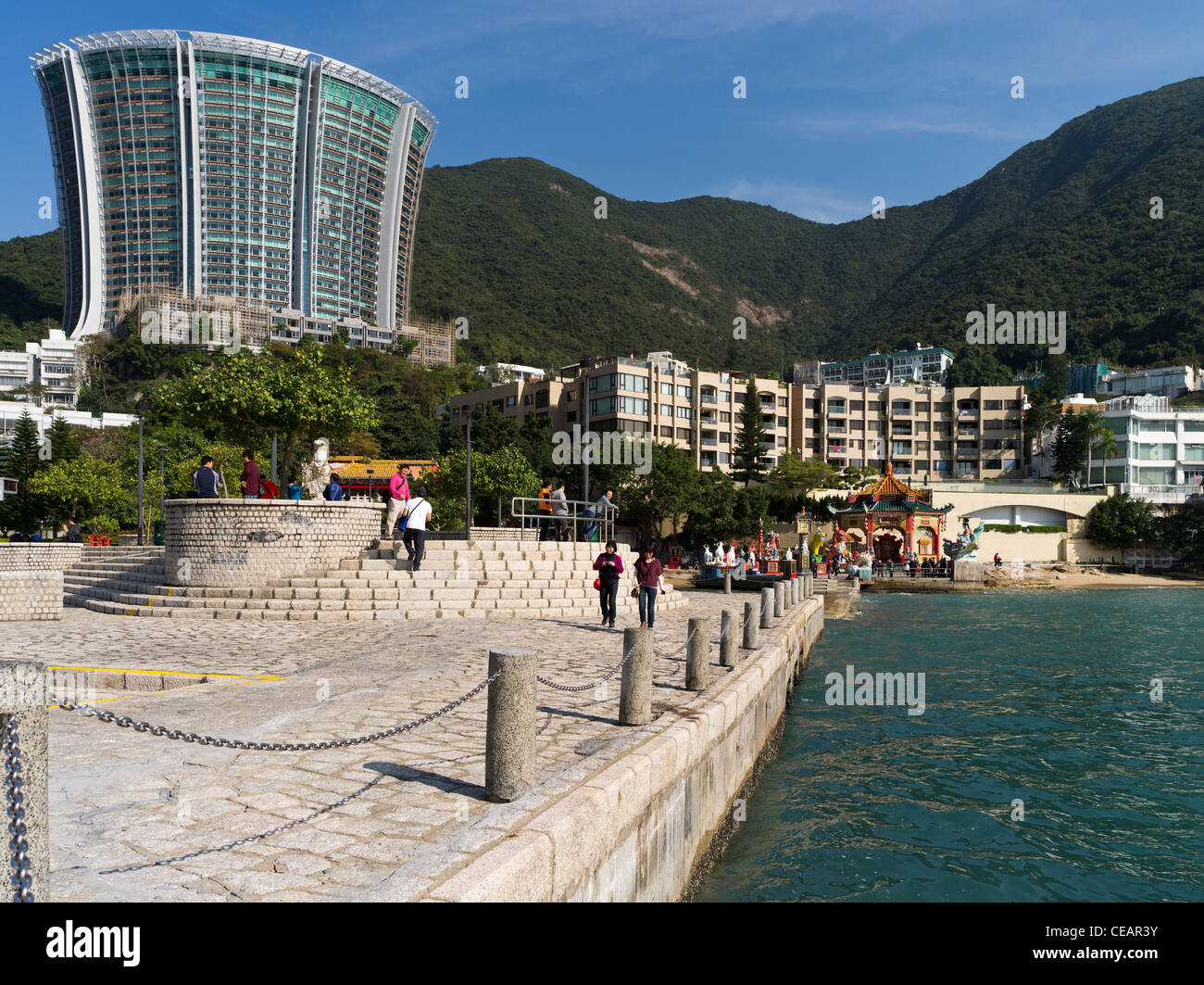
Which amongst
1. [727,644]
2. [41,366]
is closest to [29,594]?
[727,644]

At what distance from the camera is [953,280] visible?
13912 centimetres

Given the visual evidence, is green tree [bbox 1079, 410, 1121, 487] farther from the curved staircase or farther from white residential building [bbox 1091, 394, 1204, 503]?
the curved staircase

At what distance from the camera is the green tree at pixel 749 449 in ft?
223

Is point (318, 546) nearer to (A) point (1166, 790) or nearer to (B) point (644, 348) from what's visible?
(A) point (1166, 790)

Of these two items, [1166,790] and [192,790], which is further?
[1166,790]

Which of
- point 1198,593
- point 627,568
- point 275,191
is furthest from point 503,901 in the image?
point 275,191

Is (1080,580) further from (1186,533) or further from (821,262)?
(821,262)

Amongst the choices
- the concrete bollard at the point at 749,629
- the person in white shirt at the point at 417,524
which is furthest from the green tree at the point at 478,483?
the concrete bollard at the point at 749,629

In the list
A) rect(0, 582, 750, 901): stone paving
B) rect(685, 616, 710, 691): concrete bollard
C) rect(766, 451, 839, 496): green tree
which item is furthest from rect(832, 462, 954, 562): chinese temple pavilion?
rect(685, 616, 710, 691): concrete bollard

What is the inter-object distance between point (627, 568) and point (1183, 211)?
13540 cm

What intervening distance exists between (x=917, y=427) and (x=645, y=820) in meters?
91.8

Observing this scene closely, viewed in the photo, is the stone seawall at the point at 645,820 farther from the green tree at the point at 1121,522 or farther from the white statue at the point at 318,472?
the green tree at the point at 1121,522

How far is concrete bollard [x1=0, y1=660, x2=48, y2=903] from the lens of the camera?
2.63 metres

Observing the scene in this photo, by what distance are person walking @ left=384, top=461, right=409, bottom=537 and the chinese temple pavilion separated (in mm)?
38923
